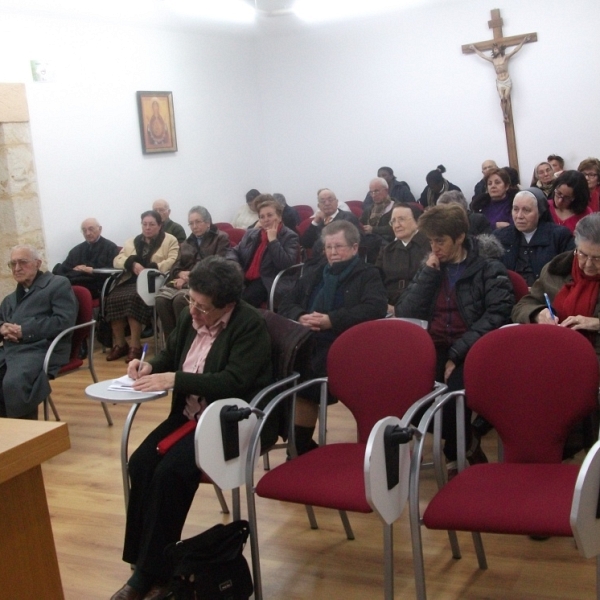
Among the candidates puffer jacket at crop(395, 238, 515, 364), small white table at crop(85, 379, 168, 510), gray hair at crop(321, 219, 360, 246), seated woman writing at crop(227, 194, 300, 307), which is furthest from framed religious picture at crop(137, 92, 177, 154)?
small white table at crop(85, 379, 168, 510)

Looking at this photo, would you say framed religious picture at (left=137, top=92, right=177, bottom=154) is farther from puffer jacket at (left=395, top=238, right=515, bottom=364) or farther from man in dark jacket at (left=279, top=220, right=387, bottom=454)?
puffer jacket at (left=395, top=238, right=515, bottom=364)

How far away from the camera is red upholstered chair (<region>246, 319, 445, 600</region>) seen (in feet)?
8.22

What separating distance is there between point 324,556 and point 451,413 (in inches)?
29.4

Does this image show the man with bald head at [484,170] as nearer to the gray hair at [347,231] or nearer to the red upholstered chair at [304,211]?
the red upholstered chair at [304,211]

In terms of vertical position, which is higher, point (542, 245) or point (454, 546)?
point (542, 245)

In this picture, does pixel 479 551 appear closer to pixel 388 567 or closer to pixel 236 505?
pixel 388 567

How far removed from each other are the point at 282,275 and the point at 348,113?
4080 millimetres

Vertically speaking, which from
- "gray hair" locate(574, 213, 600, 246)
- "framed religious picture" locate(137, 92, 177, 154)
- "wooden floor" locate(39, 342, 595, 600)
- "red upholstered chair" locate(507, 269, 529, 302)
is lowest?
"wooden floor" locate(39, 342, 595, 600)

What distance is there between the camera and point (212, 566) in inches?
94.0

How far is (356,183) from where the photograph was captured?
9.26 metres

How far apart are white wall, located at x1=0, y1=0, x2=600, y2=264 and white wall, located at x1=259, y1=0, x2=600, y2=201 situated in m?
0.01

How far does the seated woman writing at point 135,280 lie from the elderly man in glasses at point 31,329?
1673mm

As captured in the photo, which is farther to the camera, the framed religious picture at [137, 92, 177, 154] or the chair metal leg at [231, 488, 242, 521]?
the framed religious picture at [137, 92, 177, 154]

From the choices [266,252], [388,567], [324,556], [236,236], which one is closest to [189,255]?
[266,252]
